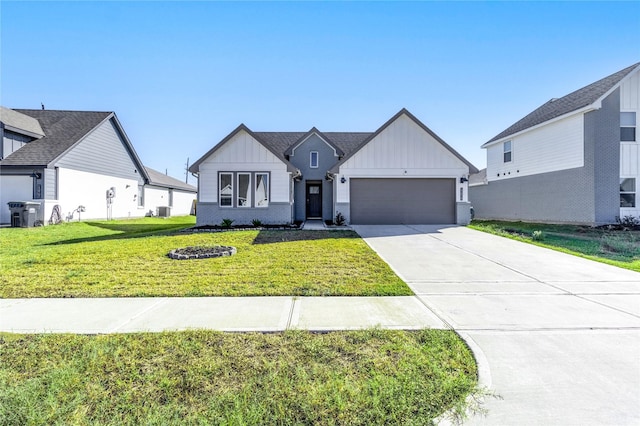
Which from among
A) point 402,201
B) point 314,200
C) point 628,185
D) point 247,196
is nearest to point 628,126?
point 628,185

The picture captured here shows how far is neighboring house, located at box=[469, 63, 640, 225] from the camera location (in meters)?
13.7

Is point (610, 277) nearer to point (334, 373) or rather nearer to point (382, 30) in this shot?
point (334, 373)

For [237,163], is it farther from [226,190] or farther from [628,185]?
[628,185]

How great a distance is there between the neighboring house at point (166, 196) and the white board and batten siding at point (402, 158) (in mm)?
18023

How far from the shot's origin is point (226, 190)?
1442cm

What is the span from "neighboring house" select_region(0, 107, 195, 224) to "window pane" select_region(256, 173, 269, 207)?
36.7 feet

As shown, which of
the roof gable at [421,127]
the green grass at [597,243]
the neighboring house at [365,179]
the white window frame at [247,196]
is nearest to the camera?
the green grass at [597,243]

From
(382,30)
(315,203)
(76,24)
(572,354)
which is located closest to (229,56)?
(76,24)

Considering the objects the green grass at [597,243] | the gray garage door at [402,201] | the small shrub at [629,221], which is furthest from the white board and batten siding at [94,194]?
the small shrub at [629,221]

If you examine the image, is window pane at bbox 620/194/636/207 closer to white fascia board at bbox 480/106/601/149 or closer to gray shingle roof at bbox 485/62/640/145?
white fascia board at bbox 480/106/601/149

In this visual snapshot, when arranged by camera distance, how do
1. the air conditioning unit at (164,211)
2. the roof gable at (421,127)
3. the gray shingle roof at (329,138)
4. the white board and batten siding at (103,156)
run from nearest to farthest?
1. the roof gable at (421,127)
2. the white board and batten siding at (103,156)
3. the gray shingle roof at (329,138)
4. the air conditioning unit at (164,211)

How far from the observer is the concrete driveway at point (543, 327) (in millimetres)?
2324

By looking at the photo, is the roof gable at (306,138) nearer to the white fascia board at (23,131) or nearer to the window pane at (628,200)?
the window pane at (628,200)

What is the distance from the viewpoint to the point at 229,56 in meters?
12.3
